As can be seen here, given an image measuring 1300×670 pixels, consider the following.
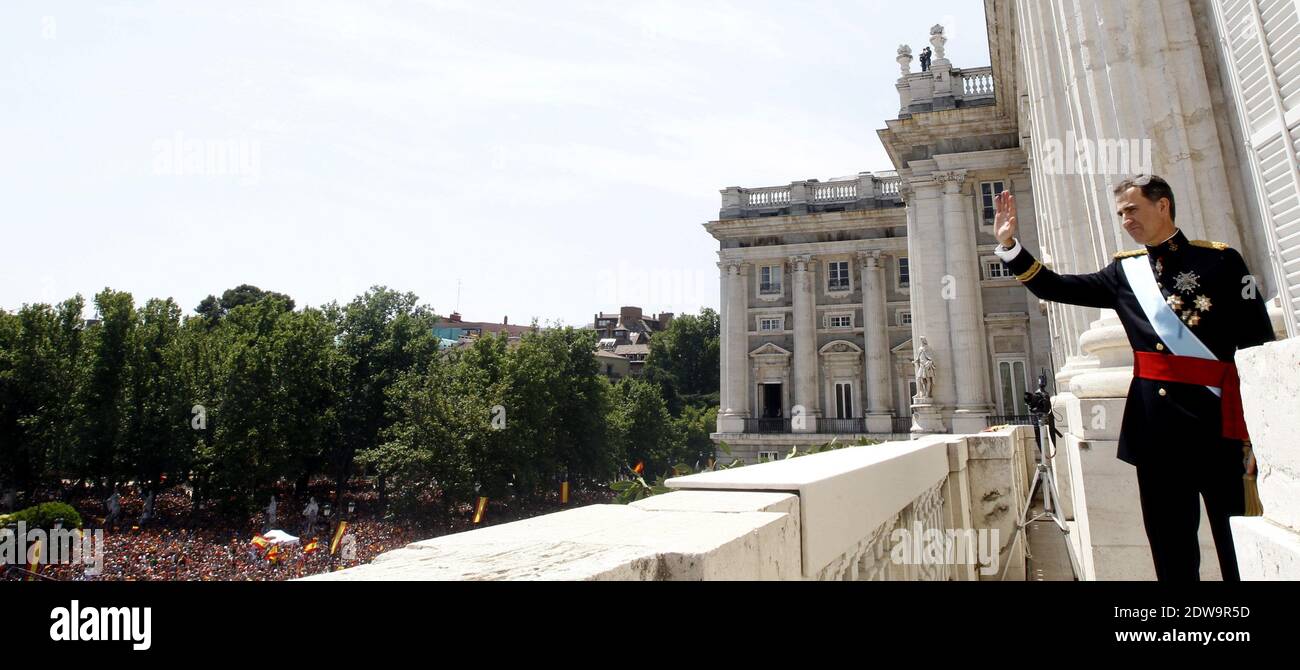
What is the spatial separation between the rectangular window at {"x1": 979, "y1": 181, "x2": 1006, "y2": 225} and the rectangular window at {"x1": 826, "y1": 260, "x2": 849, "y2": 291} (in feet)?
47.2

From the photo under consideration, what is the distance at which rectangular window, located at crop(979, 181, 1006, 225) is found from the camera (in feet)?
85.2

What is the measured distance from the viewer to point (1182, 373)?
10.6 feet

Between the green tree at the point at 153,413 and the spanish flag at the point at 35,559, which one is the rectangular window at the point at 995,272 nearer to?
the spanish flag at the point at 35,559

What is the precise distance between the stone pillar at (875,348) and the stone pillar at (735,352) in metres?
7.21

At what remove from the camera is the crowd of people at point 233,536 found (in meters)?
22.8

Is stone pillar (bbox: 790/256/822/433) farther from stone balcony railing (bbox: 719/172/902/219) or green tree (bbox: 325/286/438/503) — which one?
green tree (bbox: 325/286/438/503)

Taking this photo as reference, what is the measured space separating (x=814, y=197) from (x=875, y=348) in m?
10.6

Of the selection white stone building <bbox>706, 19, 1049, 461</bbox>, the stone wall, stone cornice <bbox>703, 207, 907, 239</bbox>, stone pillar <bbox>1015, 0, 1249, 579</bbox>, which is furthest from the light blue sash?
stone cornice <bbox>703, 207, 907, 239</bbox>

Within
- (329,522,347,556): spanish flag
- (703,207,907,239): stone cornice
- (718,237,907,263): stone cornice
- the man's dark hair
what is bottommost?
(329,522,347,556): spanish flag

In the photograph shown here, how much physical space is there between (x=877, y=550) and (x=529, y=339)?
130 feet

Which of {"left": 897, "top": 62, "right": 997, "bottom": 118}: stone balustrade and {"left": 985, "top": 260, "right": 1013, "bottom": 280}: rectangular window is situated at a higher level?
{"left": 897, "top": 62, "right": 997, "bottom": 118}: stone balustrade

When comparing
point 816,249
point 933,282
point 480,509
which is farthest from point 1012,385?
point 480,509

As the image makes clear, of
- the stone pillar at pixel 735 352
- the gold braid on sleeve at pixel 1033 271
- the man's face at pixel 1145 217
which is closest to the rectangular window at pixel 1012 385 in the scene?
the stone pillar at pixel 735 352
